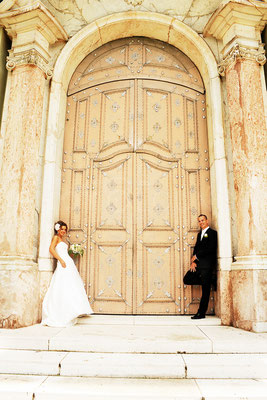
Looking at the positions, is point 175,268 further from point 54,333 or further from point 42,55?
point 42,55

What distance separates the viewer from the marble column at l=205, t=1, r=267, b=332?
381 centimetres

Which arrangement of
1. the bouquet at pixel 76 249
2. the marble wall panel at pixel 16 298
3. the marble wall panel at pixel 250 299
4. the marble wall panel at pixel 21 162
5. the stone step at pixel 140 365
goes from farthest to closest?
the bouquet at pixel 76 249
the marble wall panel at pixel 21 162
the marble wall panel at pixel 16 298
the marble wall panel at pixel 250 299
the stone step at pixel 140 365

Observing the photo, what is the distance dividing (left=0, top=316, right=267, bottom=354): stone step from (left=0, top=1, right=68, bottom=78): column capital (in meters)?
3.53

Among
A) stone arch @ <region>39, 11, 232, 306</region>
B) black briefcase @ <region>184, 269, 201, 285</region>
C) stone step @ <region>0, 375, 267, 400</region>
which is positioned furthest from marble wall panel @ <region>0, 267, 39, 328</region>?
black briefcase @ <region>184, 269, 201, 285</region>

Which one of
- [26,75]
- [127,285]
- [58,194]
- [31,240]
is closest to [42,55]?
[26,75]

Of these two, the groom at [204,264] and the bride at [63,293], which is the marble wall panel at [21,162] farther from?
the groom at [204,264]

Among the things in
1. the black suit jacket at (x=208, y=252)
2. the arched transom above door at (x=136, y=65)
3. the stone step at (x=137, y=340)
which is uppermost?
the arched transom above door at (x=136, y=65)

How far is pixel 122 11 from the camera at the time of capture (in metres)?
5.16

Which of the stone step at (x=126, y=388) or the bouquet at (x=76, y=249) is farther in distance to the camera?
the bouquet at (x=76, y=249)

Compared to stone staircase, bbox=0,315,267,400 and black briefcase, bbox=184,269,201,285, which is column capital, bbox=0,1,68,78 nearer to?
black briefcase, bbox=184,269,201,285

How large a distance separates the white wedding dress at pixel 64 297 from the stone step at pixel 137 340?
22 cm

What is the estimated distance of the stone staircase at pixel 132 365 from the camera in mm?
2404

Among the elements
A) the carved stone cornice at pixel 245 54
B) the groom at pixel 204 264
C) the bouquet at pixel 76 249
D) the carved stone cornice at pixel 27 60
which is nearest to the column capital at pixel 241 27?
the carved stone cornice at pixel 245 54

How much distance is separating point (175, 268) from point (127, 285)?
706 mm
